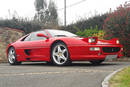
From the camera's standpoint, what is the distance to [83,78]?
164 inches

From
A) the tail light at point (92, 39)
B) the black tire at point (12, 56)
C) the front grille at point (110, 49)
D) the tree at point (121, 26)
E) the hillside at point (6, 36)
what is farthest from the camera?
the hillside at point (6, 36)

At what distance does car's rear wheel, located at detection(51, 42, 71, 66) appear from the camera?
652 centimetres

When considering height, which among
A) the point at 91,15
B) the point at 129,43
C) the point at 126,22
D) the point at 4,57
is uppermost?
the point at 91,15

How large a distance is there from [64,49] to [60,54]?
204 millimetres

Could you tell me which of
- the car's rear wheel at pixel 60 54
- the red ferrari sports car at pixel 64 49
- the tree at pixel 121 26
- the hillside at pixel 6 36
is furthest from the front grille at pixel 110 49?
the hillside at pixel 6 36

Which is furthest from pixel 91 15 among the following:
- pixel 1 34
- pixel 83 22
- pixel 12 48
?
pixel 12 48

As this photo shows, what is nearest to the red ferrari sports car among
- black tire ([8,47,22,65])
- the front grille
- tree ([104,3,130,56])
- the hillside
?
the front grille

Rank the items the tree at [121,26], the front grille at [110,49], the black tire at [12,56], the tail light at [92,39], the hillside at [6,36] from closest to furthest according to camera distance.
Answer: the tail light at [92,39] → the front grille at [110,49] → the black tire at [12,56] → the tree at [121,26] → the hillside at [6,36]

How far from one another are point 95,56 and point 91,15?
1158 cm

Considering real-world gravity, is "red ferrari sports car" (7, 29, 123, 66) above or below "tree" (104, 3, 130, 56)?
below

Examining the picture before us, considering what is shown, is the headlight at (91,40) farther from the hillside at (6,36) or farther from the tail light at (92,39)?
the hillside at (6,36)

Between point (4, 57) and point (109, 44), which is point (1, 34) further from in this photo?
point (109, 44)

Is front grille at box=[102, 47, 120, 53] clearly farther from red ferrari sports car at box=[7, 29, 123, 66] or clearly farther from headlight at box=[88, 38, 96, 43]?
headlight at box=[88, 38, 96, 43]

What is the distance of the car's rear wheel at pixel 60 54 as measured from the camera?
257 inches
